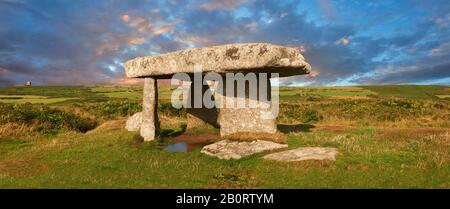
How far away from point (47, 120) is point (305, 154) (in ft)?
67.2

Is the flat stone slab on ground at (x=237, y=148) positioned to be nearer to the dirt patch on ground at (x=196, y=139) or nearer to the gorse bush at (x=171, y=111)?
the dirt patch on ground at (x=196, y=139)

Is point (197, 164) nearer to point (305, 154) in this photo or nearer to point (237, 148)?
point (237, 148)

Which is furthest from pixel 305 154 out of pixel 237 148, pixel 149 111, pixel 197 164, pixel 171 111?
pixel 171 111

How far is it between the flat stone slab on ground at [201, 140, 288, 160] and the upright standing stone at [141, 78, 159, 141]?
203 inches

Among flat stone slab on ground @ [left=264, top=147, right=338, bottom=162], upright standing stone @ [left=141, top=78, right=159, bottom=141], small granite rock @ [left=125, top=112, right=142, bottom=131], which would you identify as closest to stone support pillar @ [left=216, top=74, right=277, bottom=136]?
upright standing stone @ [left=141, top=78, right=159, bottom=141]

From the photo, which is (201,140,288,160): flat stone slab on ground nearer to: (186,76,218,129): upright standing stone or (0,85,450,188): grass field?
(0,85,450,188): grass field

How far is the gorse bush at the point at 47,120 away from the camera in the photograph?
28141 millimetres

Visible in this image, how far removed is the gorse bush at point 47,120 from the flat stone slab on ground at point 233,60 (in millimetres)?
10283

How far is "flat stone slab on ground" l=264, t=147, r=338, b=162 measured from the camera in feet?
49.5

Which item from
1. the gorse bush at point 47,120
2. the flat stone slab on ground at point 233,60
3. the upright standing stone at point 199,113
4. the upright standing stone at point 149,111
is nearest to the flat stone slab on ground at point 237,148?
the flat stone slab on ground at point 233,60

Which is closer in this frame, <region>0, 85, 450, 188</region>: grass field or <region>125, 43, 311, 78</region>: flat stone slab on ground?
<region>0, 85, 450, 188</region>: grass field
